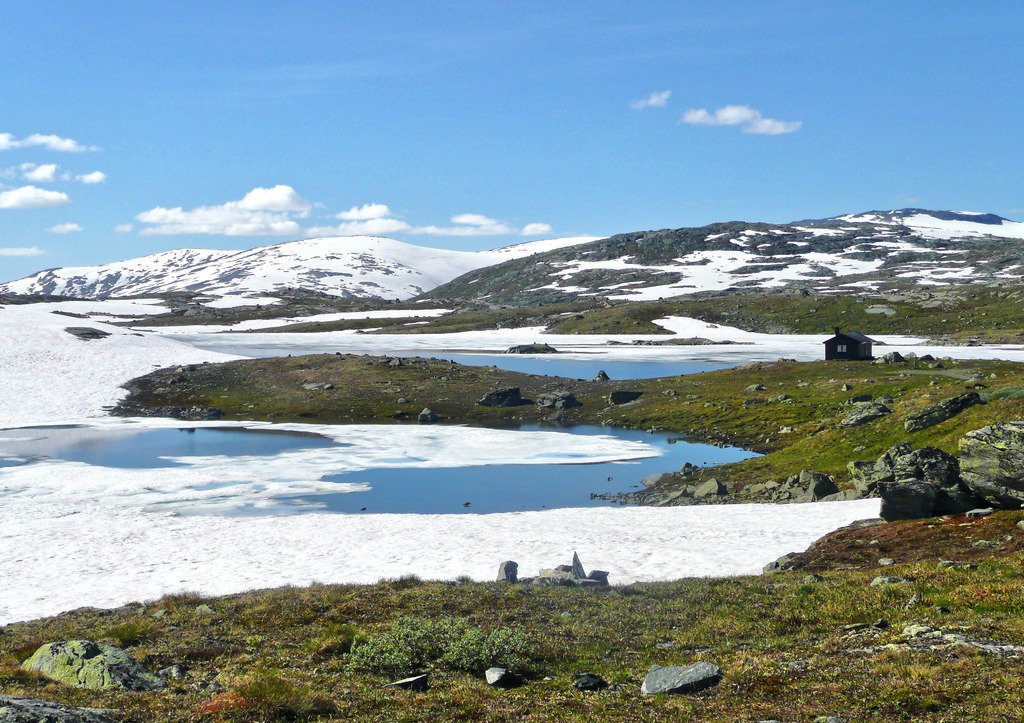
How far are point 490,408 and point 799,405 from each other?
30275 mm

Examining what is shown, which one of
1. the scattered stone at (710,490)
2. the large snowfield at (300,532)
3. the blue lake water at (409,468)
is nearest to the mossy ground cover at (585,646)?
the large snowfield at (300,532)

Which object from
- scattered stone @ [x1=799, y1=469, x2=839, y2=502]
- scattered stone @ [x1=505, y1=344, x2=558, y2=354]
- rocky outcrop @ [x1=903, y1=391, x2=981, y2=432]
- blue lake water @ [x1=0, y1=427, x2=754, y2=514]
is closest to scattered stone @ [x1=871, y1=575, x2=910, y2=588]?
scattered stone @ [x1=799, y1=469, x2=839, y2=502]

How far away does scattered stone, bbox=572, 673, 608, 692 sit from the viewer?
15797 millimetres

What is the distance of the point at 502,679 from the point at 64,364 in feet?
333

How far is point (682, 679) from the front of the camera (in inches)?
603

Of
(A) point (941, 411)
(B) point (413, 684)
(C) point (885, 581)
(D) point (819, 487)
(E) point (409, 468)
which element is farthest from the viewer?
(E) point (409, 468)

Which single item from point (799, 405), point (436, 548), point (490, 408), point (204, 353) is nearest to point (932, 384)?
point (799, 405)

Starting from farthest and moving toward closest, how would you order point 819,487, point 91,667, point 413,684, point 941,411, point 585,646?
point 941,411
point 819,487
point 585,646
point 91,667
point 413,684

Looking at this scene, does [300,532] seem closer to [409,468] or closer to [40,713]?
[409,468]

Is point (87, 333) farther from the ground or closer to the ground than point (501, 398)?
farther from the ground

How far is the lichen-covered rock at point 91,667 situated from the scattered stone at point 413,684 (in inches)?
185

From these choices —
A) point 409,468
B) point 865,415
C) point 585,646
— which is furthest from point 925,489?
point 409,468

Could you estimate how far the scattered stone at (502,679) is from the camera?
648 inches

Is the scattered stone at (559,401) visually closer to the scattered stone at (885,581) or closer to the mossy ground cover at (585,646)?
the mossy ground cover at (585,646)
